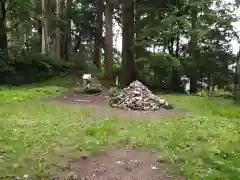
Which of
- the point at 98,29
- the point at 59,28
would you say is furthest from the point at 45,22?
the point at 98,29

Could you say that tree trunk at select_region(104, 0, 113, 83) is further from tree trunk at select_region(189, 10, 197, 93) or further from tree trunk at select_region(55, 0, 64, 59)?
tree trunk at select_region(55, 0, 64, 59)

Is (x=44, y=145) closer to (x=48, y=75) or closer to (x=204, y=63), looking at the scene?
(x=48, y=75)

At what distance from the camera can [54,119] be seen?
8203 millimetres

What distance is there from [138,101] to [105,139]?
15.7 feet

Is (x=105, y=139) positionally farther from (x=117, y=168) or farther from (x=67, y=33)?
(x=67, y=33)

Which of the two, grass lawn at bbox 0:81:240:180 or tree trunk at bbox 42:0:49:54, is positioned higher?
tree trunk at bbox 42:0:49:54

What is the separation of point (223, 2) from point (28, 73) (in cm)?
1051

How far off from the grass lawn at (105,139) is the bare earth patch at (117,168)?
20 centimetres

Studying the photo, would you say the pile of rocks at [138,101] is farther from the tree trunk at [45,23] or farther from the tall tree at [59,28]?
the tall tree at [59,28]

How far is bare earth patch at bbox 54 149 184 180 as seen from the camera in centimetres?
475

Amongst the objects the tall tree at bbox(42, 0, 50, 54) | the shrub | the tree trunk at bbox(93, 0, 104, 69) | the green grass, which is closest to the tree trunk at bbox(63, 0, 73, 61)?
the tree trunk at bbox(93, 0, 104, 69)

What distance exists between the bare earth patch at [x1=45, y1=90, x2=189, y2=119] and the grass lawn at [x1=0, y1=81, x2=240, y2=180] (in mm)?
637

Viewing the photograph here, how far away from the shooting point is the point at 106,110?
406 inches

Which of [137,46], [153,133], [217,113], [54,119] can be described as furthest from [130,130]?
[137,46]
